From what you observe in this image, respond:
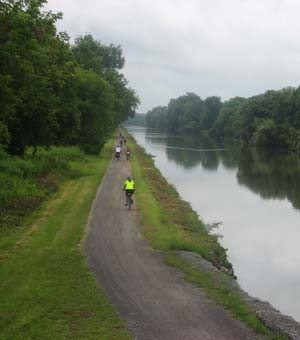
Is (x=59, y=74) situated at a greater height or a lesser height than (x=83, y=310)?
greater

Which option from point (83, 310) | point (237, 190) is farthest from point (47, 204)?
point (237, 190)

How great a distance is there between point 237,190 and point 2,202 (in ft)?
86.5

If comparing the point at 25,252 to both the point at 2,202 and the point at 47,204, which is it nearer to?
the point at 2,202

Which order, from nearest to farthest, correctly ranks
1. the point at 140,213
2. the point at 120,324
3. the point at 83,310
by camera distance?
1. the point at 120,324
2. the point at 83,310
3. the point at 140,213

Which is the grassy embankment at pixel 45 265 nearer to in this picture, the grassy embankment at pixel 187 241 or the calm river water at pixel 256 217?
the grassy embankment at pixel 187 241

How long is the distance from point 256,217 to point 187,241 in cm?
1343

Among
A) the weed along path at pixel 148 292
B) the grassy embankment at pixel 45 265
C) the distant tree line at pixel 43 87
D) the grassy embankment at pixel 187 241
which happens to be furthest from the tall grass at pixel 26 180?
the grassy embankment at pixel 187 241

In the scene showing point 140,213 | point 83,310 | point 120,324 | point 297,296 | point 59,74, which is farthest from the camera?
point 59,74

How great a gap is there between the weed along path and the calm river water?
445 cm

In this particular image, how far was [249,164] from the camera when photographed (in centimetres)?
7244

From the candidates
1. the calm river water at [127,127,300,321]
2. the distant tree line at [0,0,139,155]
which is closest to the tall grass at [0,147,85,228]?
the distant tree line at [0,0,139,155]

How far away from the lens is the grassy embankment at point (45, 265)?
10.6m

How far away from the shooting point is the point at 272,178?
178ft

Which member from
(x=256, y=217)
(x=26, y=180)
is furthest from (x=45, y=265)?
(x=256, y=217)
